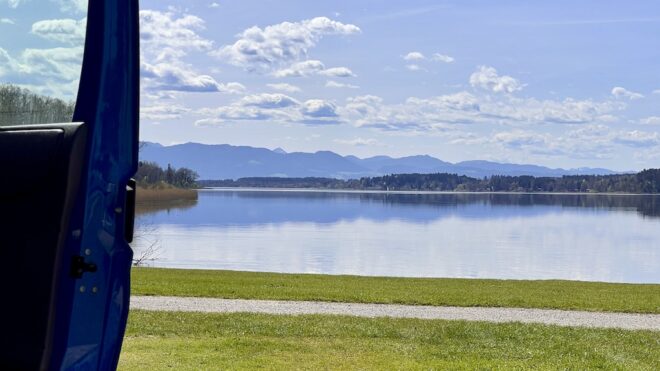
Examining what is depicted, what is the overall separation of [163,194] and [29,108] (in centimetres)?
12163

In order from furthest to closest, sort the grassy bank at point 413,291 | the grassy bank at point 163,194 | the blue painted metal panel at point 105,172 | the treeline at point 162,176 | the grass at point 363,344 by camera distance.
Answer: the grassy bank at point 163,194
the treeline at point 162,176
the grassy bank at point 413,291
the grass at point 363,344
the blue painted metal panel at point 105,172

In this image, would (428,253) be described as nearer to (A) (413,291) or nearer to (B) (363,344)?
(A) (413,291)

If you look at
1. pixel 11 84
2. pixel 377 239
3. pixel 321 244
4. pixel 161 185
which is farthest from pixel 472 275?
pixel 161 185

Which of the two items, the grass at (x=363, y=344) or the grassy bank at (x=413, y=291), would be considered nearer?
the grass at (x=363, y=344)

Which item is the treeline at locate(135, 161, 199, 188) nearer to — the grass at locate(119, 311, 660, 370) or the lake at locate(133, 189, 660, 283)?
the lake at locate(133, 189, 660, 283)

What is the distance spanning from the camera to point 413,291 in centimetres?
1744

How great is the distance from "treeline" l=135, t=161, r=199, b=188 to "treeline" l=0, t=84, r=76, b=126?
8361cm

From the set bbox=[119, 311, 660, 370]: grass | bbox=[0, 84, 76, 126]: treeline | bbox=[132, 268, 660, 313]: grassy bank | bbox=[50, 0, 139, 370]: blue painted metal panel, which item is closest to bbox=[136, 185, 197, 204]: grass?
bbox=[132, 268, 660, 313]: grassy bank

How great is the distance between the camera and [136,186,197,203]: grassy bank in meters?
106

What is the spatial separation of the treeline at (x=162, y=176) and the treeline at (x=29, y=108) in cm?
8361

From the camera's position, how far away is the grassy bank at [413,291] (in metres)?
15.7

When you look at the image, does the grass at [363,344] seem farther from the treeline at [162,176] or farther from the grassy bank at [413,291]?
the treeline at [162,176]

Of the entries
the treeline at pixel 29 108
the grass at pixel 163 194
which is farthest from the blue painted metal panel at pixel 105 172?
the grass at pixel 163 194

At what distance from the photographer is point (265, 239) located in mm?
56031
